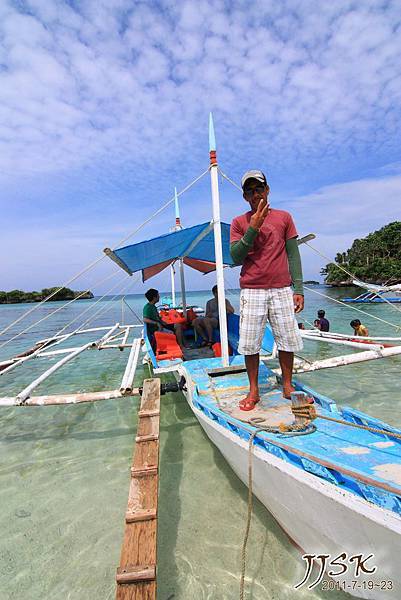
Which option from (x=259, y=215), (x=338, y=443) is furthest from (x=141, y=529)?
(x=259, y=215)

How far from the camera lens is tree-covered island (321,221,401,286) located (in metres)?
53.4

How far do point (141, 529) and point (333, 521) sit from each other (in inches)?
43.5

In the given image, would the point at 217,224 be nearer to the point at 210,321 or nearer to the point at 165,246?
the point at 165,246

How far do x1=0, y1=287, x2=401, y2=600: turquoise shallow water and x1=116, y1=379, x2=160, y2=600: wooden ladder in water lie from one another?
869 millimetres

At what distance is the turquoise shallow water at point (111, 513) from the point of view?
243cm

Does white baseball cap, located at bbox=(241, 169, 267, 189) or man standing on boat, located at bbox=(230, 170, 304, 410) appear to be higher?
white baseball cap, located at bbox=(241, 169, 267, 189)

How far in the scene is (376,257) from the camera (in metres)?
61.2

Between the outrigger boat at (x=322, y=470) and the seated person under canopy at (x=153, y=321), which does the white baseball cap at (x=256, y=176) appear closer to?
the outrigger boat at (x=322, y=470)

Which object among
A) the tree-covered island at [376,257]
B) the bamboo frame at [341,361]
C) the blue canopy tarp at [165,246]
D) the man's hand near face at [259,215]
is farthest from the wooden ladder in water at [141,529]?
the tree-covered island at [376,257]

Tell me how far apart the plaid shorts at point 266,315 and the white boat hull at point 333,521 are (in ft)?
3.53

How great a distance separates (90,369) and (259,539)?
8891mm

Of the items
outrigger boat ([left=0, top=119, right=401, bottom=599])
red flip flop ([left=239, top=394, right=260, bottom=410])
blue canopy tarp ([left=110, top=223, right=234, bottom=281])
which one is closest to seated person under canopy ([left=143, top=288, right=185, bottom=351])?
blue canopy tarp ([left=110, top=223, right=234, bottom=281])

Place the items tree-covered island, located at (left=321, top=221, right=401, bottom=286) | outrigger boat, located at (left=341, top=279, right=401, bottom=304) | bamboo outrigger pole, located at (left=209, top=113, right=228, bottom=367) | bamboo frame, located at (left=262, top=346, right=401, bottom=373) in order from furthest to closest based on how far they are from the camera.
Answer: tree-covered island, located at (left=321, top=221, right=401, bottom=286) → outrigger boat, located at (left=341, top=279, right=401, bottom=304) → bamboo outrigger pole, located at (left=209, top=113, right=228, bottom=367) → bamboo frame, located at (left=262, top=346, right=401, bottom=373)

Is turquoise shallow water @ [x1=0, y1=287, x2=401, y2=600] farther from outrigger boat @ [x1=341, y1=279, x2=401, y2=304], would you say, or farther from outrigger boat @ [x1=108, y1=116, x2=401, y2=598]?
outrigger boat @ [x1=341, y1=279, x2=401, y2=304]
